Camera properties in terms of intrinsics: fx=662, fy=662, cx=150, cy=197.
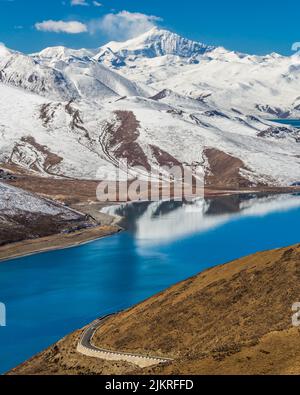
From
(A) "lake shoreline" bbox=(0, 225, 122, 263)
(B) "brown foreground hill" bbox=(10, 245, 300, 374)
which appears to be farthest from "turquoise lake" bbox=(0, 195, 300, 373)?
(B) "brown foreground hill" bbox=(10, 245, 300, 374)

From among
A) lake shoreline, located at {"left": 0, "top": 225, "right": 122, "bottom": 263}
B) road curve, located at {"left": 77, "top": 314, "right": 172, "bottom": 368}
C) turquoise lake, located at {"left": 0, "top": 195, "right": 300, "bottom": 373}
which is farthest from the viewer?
lake shoreline, located at {"left": 0, "top": 225, "right": 122, "bottom": 263}

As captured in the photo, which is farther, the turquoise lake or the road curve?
the turquoise lake

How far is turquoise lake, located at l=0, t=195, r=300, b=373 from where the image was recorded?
84125 millimetres

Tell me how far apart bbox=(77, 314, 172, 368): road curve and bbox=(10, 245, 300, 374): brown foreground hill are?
68cm

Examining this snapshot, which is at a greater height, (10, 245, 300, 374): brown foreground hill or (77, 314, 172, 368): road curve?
(10, 245, 300, 374): brown foreground hill

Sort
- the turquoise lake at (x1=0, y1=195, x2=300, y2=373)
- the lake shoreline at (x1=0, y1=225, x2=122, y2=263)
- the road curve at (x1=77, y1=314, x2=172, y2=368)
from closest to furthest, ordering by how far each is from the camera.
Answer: the road curve at (x1=77, y1=314, x2=172, y2=368) < the turquoise lake at (x1=0, y1=195, x2=300, y2=373) < the lake shoreline at (x1=0, y1=225, x2=122, y2=263)

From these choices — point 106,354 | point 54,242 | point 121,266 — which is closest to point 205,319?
point 106,354

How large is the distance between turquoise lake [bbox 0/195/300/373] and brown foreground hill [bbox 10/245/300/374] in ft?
47.0

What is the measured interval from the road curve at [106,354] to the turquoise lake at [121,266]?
38.9 ft

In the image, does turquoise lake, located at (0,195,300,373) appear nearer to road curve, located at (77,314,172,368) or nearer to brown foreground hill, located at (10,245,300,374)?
road curve, located at (77,314,172,368)

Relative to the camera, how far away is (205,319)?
57.0 metres

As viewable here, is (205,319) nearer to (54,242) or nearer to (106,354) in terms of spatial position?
(106,354)
